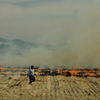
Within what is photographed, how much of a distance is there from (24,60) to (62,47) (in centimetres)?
634

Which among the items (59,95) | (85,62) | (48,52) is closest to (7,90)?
(59,95)

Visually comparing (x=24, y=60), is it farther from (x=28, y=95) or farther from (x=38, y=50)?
(x=28, y=95)

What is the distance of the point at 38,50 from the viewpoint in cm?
3325

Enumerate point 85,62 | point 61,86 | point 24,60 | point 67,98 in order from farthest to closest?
1. point 24,60
2. point 85,62
3. point 61,86
4. point 67,98

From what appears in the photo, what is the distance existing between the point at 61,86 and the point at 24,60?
16.4 meters

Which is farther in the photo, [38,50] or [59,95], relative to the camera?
[38,50]

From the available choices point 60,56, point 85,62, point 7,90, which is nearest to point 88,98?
point 7,90

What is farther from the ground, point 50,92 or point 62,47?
point 62,47

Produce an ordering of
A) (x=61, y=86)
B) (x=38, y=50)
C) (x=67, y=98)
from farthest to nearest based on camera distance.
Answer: (x=38, y=50)
(x=61, y=86)
(x=67, y=98)

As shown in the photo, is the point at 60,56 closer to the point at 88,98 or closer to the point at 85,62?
the point at 85,62

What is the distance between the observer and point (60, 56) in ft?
99.9

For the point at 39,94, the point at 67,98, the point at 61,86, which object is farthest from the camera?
the point at 61,86

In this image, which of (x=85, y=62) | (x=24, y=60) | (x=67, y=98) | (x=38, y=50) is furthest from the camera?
(x=38, y=50)

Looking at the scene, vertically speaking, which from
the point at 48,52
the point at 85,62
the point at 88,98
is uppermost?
the point at 48,52
